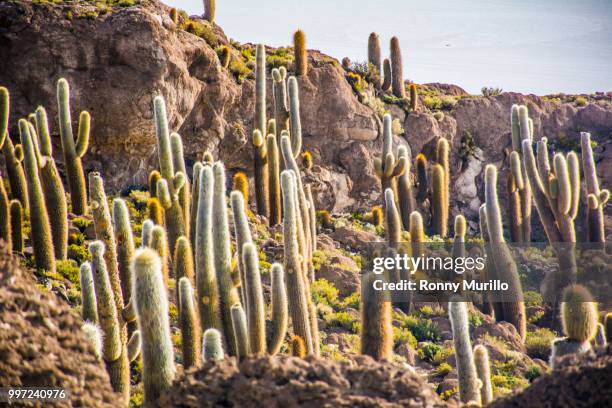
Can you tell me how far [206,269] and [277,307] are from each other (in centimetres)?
108

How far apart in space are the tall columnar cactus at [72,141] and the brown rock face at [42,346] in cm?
928

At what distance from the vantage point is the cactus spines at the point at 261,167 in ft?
57.4

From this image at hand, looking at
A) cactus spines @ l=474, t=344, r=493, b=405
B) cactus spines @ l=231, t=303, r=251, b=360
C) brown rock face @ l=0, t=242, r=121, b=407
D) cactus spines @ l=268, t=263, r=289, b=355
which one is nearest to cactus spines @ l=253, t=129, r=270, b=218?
cactus spines @ l=268, t=263, r=289, b=355

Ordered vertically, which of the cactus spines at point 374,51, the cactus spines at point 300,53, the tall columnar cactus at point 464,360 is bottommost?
the tall columnar cactus at point 464,360

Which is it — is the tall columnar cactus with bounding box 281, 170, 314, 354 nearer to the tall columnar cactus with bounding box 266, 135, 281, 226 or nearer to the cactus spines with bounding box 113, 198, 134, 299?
the cactus spines with bounding box 113, 198, 134, 299

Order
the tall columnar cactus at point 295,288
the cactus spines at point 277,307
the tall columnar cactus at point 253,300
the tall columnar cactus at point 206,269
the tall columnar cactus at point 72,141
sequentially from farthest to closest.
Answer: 1. the tall columnar cactus at point 72,141
2. the tall columnar cactus at point 295,288
3. the tall columnar cactus at point 206,269
4. the cactus spines at point 277,307
5. the tall columnar cactus at point 253,300

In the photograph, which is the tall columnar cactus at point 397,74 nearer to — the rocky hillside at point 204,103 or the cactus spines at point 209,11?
the rocky hillside at point 204,103

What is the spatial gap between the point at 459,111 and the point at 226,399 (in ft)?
81.5

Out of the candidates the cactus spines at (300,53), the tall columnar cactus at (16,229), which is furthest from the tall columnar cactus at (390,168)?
the tall columnar cactus at (16,229)

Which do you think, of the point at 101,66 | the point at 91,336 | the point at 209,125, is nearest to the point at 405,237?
the point at 209,125

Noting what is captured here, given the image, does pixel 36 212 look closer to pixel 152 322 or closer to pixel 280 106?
pixel 152 322

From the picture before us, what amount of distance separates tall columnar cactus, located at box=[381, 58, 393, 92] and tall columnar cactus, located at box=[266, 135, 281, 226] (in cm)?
1050

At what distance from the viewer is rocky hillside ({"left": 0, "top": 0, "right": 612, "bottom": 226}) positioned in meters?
17.4

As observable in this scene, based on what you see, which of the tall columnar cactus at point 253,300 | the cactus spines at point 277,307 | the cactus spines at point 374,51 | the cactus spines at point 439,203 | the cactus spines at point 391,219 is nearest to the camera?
the tall columnar cactus at point 253,300
